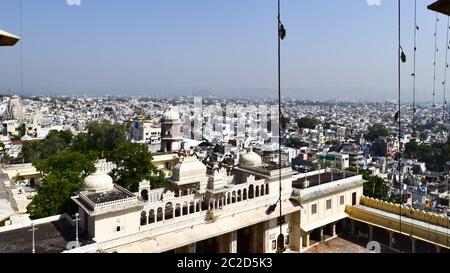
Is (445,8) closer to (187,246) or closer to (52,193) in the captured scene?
(187,246)

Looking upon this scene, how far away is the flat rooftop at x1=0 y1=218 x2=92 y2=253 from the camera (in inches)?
383

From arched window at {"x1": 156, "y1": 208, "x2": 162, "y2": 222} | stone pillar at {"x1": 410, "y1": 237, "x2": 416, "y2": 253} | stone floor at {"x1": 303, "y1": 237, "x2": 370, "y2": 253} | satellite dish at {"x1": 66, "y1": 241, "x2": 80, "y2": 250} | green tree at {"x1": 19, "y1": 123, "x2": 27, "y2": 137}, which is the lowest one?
stone floor at {"x1": 303, "y1": 237, "x2": 370, "y2": 253}

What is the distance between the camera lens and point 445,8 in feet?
10.3

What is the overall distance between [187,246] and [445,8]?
11.0 m

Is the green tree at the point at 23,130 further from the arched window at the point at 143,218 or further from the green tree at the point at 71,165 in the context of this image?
the arched window at the point at 143,218

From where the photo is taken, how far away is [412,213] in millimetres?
15125

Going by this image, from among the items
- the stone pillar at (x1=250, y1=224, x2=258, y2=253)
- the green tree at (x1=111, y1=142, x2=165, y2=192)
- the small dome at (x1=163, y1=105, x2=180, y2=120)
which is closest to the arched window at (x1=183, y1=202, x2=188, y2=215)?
the stone pillar at (x1=250, y1=224, x2=258, y2=253)

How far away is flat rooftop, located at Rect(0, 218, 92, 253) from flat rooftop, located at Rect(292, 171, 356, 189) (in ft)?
30.8

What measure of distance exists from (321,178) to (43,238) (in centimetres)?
1224

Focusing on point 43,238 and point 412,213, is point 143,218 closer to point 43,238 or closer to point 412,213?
point 43,238

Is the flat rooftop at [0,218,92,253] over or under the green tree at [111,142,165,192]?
under

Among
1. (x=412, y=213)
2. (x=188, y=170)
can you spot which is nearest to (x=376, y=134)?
(x=412, y=213)

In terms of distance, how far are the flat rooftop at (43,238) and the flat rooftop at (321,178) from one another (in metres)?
9.38

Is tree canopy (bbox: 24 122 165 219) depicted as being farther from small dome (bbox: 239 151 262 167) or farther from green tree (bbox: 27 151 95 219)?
small dome (bbox: 239 151 262 167)
